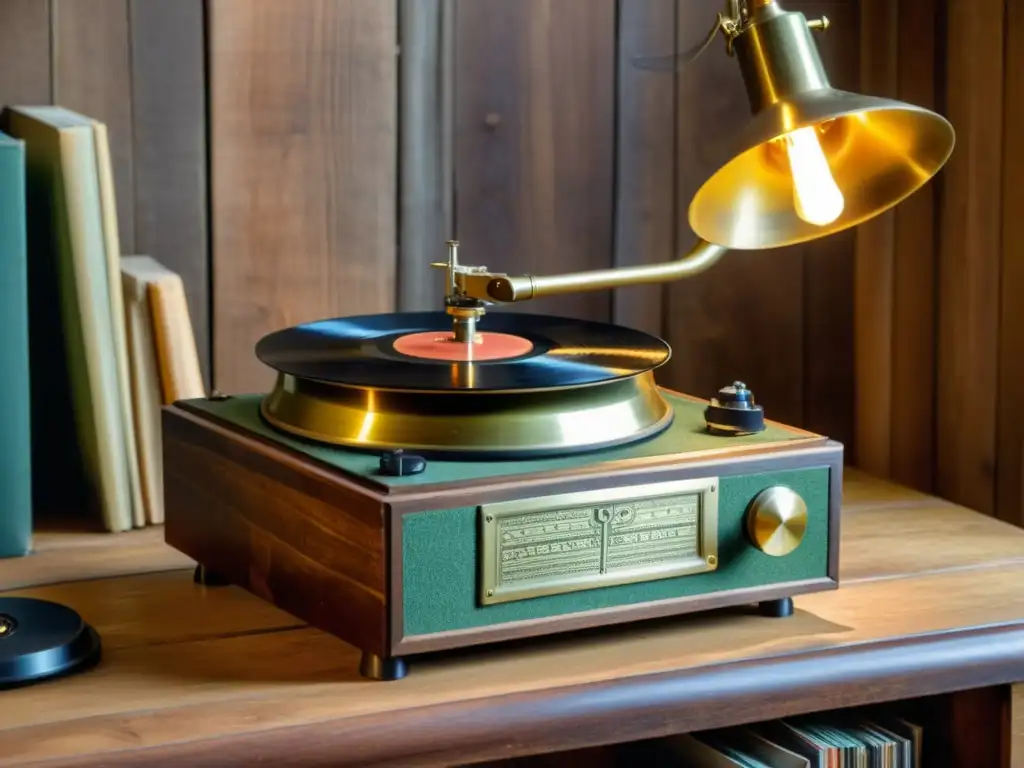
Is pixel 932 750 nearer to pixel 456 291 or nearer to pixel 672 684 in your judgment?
pixel 672 684

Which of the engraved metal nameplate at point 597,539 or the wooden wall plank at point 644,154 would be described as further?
the wooden wall plank at point 644,154

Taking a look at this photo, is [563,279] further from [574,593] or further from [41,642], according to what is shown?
[41,642]

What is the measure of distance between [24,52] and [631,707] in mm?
861

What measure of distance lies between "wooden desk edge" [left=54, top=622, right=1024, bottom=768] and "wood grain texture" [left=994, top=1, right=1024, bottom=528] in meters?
0.43

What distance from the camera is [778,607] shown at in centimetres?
119

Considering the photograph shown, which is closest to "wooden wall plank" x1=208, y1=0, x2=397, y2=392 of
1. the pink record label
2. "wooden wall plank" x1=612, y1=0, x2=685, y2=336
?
"wooden wall plank" x1=612, y1=0, x2=685, y2=336

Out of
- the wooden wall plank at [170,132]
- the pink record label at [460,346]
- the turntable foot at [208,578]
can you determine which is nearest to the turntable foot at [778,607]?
the pink record label at [460,346]

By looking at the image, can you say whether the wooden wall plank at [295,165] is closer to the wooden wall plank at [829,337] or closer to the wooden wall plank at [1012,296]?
the wooden wall plank at [829,337]

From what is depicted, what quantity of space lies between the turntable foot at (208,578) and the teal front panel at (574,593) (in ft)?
0.98

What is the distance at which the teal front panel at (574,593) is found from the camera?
1020 mm

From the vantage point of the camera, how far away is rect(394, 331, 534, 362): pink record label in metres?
1.18

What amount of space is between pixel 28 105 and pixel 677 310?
724mm

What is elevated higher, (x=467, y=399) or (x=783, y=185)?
(x=783, y=185)

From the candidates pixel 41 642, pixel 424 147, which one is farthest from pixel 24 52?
pixel 41 642
